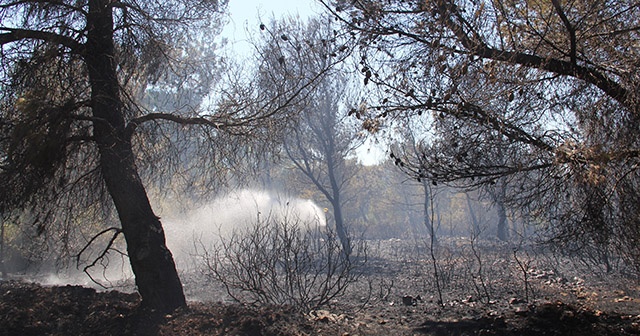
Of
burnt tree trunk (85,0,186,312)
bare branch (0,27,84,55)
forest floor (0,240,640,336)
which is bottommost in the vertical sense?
forest floor (0,240,640,336)

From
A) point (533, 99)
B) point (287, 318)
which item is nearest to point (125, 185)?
point (287, 318)

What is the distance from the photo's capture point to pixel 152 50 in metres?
7.29

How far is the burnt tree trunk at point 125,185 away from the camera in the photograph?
20.7 ft

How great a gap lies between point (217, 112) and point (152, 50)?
1487mm

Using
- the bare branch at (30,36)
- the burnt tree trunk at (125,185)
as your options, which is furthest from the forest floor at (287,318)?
the bare branch at (30,36)

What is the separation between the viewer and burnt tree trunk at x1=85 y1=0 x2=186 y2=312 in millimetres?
6305

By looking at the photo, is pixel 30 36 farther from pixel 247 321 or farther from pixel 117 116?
pixel 247 321

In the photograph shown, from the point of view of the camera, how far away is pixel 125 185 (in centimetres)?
645

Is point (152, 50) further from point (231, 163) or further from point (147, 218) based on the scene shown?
point (147, 218)

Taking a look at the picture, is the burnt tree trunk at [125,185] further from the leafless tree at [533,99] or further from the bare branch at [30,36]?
the leafless tree at [533,99]

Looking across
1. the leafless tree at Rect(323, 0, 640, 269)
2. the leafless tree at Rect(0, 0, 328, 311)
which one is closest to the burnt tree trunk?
the leafless tree at Rect(0, 0, 328, 311)

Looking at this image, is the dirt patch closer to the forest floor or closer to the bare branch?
the forest floor

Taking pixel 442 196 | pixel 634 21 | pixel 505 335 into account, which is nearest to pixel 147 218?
pixel 505 335

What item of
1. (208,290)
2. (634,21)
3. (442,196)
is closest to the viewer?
(634,21)
